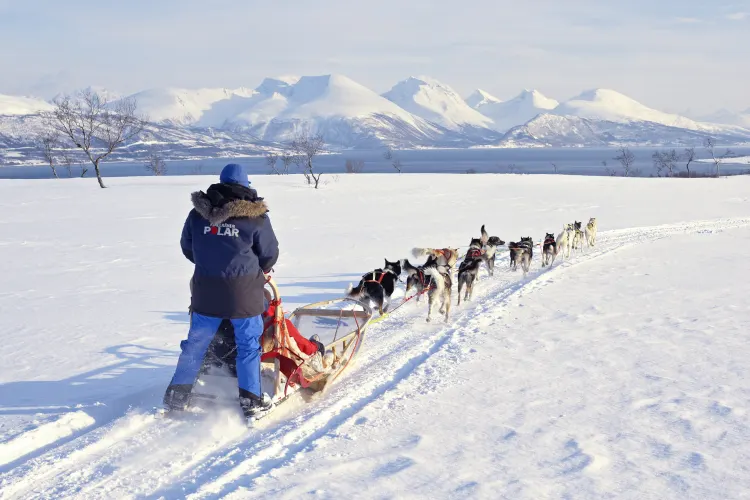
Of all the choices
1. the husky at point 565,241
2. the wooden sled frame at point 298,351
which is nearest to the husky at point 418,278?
the wooden sled frame at point 298,351

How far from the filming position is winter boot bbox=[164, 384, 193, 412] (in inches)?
170

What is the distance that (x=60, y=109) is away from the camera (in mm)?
36812

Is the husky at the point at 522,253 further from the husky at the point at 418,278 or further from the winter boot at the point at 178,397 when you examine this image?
the winter boot at the point at 178,397

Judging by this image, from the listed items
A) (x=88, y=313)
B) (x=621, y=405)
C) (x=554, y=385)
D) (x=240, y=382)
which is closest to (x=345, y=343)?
(x=240, y=382)

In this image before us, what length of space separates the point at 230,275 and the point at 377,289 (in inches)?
155

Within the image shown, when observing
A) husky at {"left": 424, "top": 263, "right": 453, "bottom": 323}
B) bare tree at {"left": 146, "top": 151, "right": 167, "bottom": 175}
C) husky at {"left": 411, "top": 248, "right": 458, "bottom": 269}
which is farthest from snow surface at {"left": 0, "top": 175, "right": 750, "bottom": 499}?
bare tree at {"left": 146, "top": 151, "right": 167, "bottom": 175}

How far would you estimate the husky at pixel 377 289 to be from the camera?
7887 millimetres

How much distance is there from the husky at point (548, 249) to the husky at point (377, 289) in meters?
5.20

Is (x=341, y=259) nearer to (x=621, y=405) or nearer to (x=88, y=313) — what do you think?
(x=88, y=313)

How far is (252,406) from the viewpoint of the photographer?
426 centimetres

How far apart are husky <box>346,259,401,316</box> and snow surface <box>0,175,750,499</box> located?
0.34 metres

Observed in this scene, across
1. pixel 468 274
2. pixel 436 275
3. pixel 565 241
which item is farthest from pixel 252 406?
pixel 565 241

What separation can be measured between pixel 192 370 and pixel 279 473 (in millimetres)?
1155

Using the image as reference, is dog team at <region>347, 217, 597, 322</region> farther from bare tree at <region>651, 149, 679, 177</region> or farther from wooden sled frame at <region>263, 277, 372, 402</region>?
bare tree at <region>651, 149, 679, 177</region>
